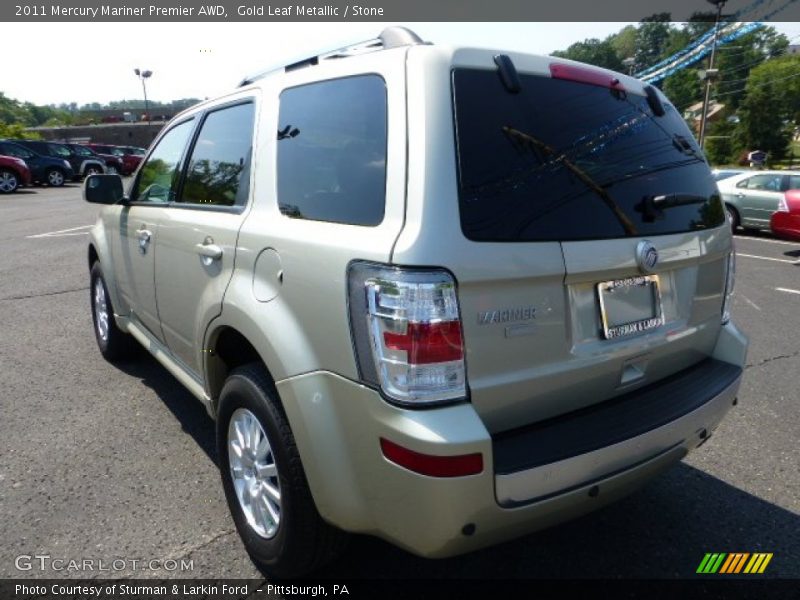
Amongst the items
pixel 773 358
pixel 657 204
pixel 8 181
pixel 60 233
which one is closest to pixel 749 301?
pixel 773 358

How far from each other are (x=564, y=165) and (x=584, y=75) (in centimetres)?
47

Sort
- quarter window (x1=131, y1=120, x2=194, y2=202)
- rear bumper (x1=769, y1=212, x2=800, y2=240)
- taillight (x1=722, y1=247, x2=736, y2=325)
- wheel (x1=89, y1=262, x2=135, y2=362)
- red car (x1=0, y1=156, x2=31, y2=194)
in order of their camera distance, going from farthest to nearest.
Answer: red car (x1=0, y1=156, x2=31, y2=194)
rear bumper (x1=769, y1=212, x2=800, y2=240)
wheel (x1=89, y1=262, x2=135, y2=362)
quarter window (x1=131, y1=120, x2=194, y2=202)
taillight (x1=722, y1=247, x2=736, y2=325)

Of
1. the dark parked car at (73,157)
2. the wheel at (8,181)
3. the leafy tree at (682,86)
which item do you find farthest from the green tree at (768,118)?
the wheel at (8,181)

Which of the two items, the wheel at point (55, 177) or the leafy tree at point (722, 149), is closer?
the wheel at point (55, 177)

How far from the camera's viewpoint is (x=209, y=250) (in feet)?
8.10

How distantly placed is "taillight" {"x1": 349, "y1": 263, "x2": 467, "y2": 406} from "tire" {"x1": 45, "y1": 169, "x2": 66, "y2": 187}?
89.8ft

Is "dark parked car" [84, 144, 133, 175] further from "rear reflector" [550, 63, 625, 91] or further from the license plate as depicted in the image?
the license plate

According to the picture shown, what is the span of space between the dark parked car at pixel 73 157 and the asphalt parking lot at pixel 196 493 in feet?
81.4

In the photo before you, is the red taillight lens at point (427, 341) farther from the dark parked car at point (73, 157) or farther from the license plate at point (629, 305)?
the dark parked car at point (73, 157)

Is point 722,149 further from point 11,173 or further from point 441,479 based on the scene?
point 441,479

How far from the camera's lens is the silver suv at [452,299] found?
5.39 feet

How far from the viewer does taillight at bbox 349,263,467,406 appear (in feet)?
5.28

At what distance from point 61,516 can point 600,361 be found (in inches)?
98.4

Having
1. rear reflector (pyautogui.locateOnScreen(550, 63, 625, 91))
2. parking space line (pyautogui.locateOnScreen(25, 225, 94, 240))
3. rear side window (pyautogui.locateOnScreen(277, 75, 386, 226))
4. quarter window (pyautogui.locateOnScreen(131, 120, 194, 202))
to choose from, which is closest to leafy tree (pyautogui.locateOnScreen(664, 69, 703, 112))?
parking space line (pyautogui.locateOnScreen(25, 225, 94, 240))
